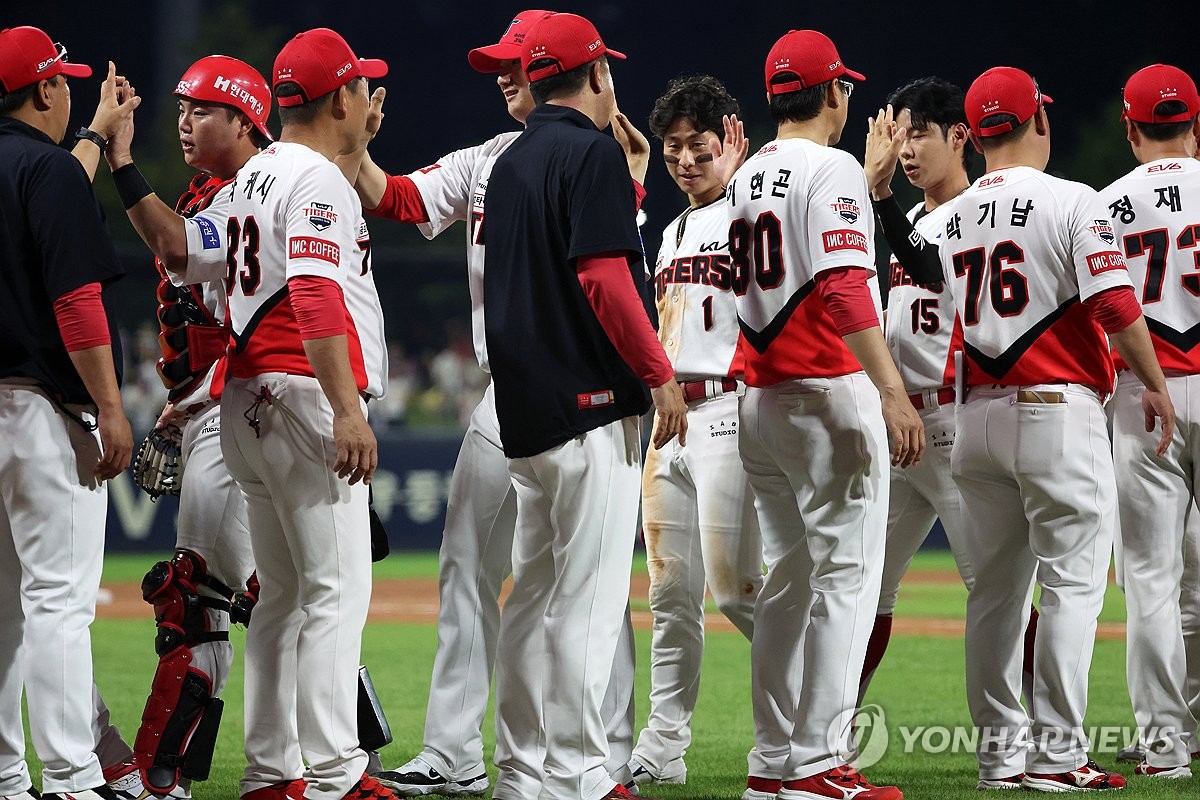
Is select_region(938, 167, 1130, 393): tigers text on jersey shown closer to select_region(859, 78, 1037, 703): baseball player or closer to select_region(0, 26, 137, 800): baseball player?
select_region(859, 78, 1037, 703): baseball player

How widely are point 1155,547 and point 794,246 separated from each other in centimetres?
204

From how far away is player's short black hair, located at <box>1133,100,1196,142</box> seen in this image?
18.5 feet

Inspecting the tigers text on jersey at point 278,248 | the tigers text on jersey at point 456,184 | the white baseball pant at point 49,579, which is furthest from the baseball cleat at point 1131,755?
the white baseball pant at point 49,579

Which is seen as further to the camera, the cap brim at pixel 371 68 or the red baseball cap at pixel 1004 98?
the red baseball cap at pixel 1004 98

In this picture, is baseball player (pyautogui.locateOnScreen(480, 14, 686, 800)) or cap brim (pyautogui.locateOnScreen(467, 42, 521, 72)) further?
cap brim (pyautogui.locateOnScreen(467, 42, 521, 72))

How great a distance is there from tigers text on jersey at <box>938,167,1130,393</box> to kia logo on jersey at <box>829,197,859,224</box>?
2.54 feet

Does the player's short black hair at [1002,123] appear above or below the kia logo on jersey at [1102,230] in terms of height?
above

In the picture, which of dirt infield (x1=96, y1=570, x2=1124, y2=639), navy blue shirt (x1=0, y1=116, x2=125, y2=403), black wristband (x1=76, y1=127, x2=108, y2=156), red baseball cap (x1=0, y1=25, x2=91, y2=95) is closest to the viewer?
navy blue shirt (x1=0, y1=116, x2=125, y2=403)

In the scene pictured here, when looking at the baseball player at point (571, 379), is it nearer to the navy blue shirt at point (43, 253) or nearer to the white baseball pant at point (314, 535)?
the white baseball pant at point (314, 535)

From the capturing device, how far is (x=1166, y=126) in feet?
18.7

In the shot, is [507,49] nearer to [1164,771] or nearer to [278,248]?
[278,248]

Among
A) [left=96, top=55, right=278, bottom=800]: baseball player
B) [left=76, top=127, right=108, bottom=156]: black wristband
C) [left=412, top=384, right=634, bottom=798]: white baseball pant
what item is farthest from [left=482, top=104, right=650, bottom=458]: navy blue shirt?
[left=76, top=127, right=108, bottom=156]: black wristband

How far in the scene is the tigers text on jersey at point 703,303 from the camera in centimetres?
545

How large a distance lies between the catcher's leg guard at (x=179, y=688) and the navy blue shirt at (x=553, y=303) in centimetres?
137
